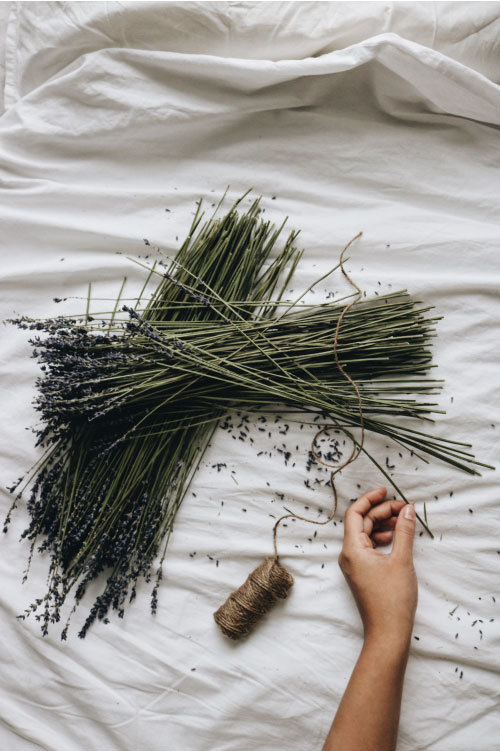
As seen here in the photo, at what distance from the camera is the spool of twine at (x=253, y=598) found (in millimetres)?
1056

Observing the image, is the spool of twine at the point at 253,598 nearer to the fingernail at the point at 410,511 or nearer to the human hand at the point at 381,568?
the human hand at the point at 381,568

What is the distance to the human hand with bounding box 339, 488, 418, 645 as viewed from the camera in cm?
104

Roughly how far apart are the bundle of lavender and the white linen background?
2.7 inches

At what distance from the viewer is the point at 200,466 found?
3.74 feet

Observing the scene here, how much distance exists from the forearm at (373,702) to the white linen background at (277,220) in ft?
0.22

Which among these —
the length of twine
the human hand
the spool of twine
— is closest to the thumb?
the human hand

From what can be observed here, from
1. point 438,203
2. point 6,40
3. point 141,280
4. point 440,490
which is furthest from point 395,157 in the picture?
point 6,40

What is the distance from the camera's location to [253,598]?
105 cm

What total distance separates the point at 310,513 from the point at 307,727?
0.47 metres

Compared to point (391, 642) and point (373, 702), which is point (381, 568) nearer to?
point (391, 642)

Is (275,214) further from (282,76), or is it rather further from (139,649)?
(139,649)

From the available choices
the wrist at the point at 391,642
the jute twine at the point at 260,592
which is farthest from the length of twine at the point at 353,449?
the wrist at the point at 391,642

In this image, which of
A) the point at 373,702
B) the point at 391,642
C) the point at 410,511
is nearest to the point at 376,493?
the point at 410,511

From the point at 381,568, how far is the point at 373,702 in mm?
265
